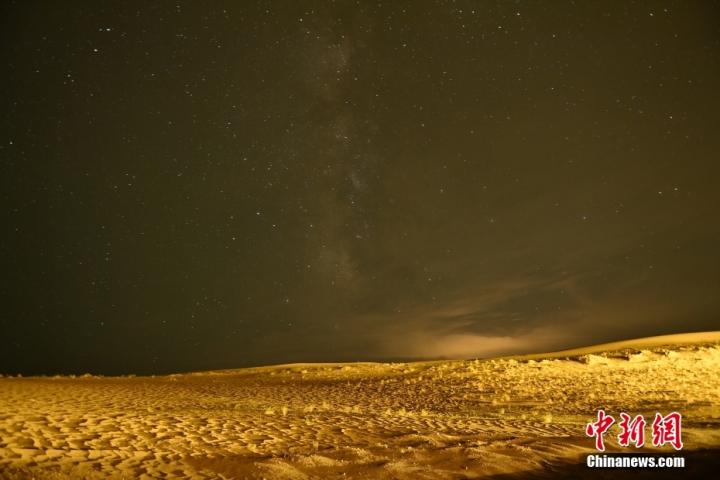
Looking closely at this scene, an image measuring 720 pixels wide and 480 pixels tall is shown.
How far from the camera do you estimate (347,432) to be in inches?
340

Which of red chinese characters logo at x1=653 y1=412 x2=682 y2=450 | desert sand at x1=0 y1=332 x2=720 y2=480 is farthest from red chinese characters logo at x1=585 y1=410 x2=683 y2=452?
desert sand at x1=0 y1=332 x2=720 y2=480

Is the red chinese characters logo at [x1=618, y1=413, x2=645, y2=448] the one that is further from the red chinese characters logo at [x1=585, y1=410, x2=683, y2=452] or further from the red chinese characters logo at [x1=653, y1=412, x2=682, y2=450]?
the red chinese characters logo at [x1=653, y1=412, x2=682, y2=450]

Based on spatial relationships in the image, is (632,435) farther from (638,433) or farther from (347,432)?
(347,432)

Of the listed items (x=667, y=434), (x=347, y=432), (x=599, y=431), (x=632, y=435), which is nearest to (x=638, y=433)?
(x=632, y=435)

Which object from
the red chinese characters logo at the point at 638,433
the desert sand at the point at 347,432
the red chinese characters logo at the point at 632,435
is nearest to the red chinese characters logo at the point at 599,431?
the red chinese characters logo at the point at 638,433

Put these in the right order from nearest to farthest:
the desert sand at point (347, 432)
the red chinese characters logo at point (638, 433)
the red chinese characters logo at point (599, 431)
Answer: the desert sand at point (347, 432) < the red chinese characters logo at point (599, 431) < the red chinese characters logo at point (638, 433)

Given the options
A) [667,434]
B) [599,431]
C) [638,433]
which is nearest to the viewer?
[638,433]

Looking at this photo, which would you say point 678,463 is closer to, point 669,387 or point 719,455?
point 719,455

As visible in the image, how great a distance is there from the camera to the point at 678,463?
21.3 feet

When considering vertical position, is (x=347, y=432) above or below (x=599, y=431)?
below

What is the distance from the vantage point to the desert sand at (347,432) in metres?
6.11

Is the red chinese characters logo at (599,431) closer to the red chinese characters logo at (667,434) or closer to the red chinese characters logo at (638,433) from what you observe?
the red chinese characters logo at (638,433)

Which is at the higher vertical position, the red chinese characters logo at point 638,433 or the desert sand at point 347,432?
the red chinese characters logo at point 638,433

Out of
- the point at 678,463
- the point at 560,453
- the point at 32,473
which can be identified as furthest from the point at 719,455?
the point at 32,473
